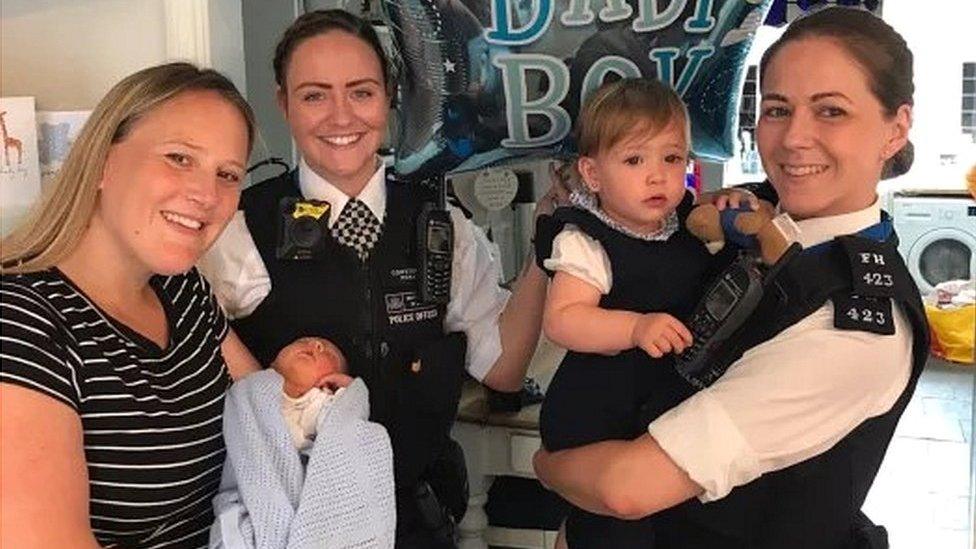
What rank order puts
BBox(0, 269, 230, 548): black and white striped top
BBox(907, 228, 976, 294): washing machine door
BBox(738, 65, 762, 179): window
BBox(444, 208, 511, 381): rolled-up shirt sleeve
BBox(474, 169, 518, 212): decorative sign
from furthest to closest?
1. BBox(907, 228, 976, 294): washing machine door
2. BBox(738, 65, 762, 179): window
3. BBox(474, 169, 518, 212): decorative sign
4. BBox(444, 208, 511, 381): rolled-up shirt sleeve
5. BBox(0, 269, 230, 548): black and white striped top

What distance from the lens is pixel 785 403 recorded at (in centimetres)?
124

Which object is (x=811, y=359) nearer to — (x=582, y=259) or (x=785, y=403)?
(x=785, y=403)

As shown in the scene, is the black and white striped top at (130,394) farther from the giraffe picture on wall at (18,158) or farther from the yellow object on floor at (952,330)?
the yellow object on floor at (952,330)

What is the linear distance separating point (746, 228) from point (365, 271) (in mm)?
614

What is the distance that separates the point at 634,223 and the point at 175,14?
0.88m

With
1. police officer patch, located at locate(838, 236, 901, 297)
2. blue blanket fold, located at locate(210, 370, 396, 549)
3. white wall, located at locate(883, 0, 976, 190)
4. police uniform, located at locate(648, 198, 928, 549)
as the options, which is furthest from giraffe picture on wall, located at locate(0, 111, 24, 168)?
white wall, located at locate(883, 0, 976, 190)

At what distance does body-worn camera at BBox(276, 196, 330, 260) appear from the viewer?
160 centimetres

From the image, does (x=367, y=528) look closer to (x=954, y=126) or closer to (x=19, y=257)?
(x=19, y=257)

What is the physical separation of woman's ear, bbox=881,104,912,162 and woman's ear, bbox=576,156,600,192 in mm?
399

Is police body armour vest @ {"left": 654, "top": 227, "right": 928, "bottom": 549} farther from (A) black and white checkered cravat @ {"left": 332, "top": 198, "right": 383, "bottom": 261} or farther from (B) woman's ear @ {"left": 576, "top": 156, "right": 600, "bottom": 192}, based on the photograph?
(A) black and white checkered cravat @ {"left": 332, "top": 198, "right": 383, "bottom": 261}

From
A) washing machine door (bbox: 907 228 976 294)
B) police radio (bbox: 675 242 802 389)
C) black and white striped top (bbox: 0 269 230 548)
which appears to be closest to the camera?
black and white striped top (bbox: 0 269 230 548)

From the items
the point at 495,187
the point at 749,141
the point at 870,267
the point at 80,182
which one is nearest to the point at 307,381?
the point at 80,182

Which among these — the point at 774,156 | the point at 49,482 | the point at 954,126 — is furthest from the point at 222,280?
the point at 954,126

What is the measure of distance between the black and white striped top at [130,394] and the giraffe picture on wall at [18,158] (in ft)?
1.71
